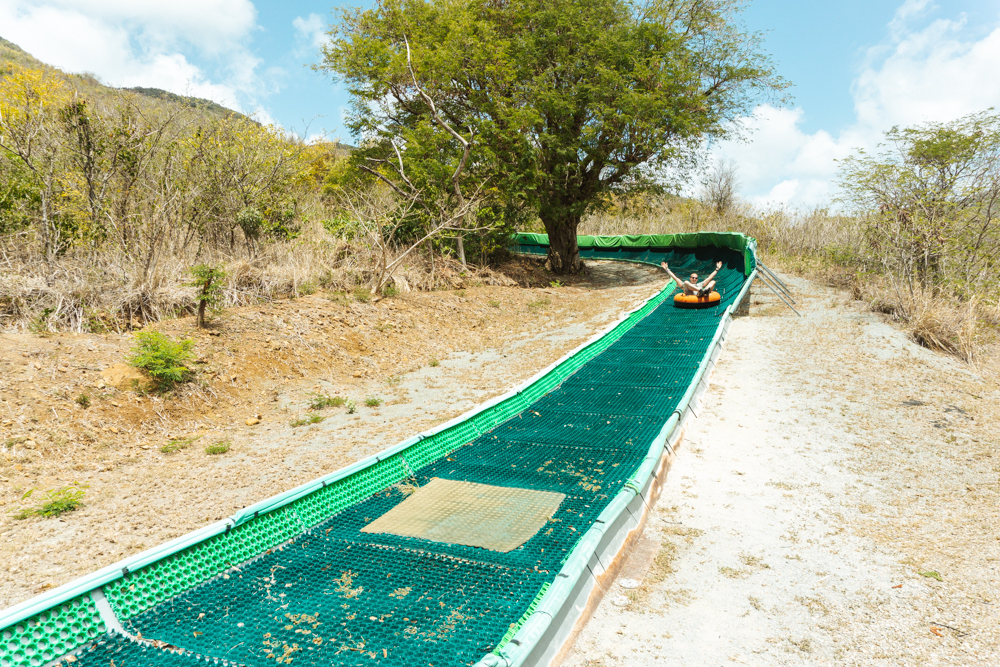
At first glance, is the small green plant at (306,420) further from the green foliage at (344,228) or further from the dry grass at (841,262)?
the dry grass at (841,262)

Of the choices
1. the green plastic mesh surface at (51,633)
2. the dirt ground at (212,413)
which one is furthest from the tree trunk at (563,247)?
the green plastic mesh surface at (51,633)

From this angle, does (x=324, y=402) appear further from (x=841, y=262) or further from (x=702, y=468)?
(x=841, y=262)

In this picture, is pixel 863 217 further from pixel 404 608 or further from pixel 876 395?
pixel 404 608

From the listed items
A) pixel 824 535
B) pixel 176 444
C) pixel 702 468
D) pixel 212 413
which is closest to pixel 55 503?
pixel 176 444

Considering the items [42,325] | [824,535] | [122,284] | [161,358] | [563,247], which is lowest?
[824,535]

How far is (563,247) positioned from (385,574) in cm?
1571

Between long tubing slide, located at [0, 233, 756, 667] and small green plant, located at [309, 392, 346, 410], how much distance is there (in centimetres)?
206

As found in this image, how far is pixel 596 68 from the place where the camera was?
14688mm

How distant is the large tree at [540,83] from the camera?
1455 cm

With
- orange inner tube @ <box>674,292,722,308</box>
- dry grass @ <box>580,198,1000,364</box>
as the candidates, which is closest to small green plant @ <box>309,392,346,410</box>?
orange inner tube @ <box>674,292,722,308</box>

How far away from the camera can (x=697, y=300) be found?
10.9m

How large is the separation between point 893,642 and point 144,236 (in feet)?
28.4

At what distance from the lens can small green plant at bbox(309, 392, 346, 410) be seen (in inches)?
258

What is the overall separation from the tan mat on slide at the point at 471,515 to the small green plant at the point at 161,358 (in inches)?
134
